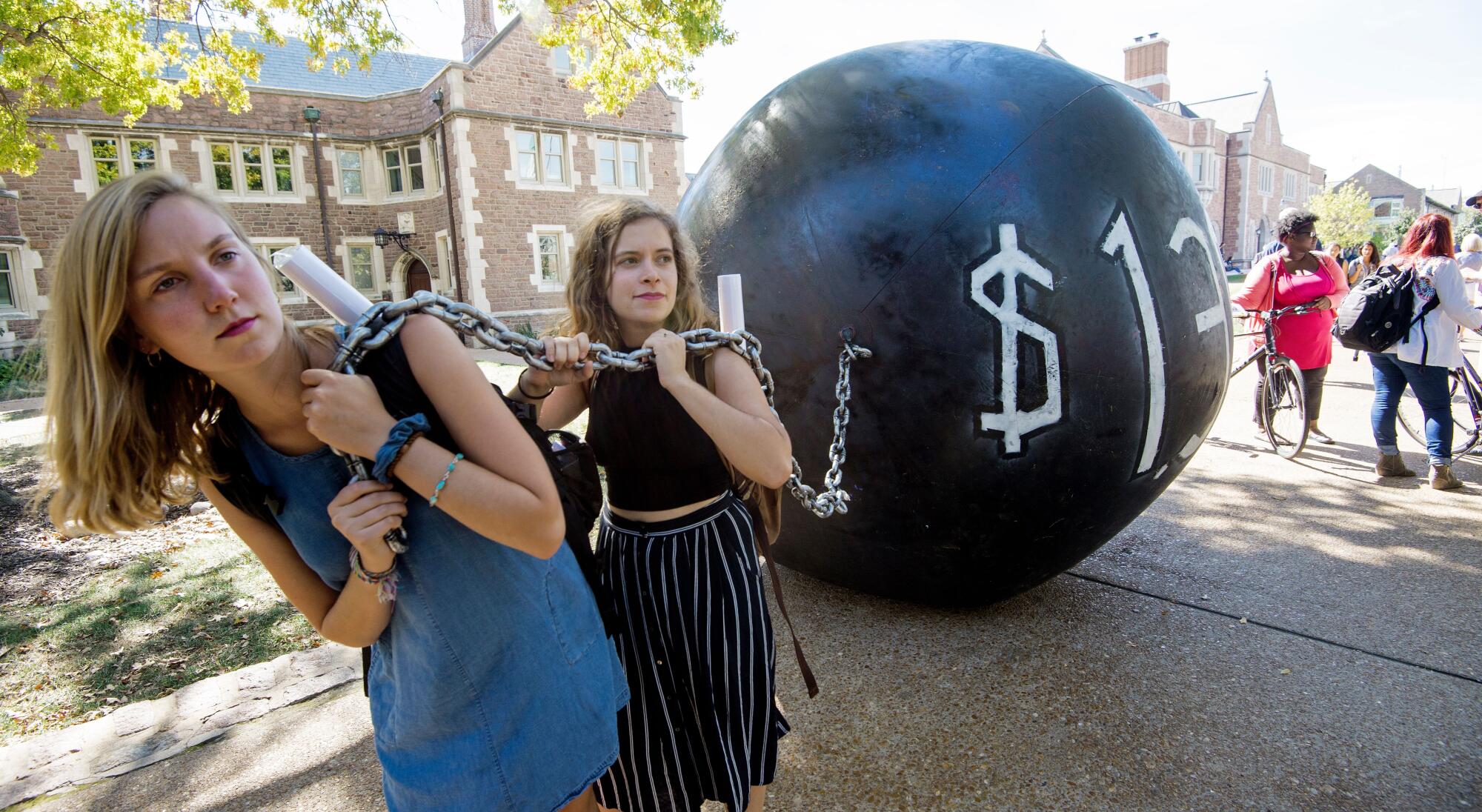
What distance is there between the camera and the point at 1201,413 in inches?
119

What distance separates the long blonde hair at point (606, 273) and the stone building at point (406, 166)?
20.1m

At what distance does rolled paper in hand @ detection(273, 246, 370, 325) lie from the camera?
4.65 feet

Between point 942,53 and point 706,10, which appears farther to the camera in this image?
point 706,10

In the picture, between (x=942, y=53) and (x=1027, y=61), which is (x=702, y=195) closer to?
(x=942, y=53)

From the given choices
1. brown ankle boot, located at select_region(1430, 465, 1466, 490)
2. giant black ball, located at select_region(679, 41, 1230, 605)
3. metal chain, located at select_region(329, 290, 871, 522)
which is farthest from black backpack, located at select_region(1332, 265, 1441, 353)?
metal chain, located at select_region(329, 290, 871, 522)

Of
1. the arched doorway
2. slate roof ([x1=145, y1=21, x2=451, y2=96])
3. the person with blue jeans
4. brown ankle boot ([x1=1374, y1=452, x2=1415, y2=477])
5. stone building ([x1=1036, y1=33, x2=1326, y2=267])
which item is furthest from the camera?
stone building ([x1=1036, y1=33, x2=1326, y2=267])

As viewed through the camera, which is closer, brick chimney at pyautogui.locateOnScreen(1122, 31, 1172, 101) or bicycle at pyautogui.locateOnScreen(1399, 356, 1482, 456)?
bicycle at pyautogui.locateOnScreen(1399, 356, 1482, 456)

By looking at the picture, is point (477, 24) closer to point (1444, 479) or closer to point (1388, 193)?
point (1444, 479)

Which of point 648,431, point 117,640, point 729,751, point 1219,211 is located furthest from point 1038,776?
point 1219,211

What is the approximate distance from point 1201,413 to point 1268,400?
4.48 metres

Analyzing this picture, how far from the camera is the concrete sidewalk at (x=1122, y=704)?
2.47m

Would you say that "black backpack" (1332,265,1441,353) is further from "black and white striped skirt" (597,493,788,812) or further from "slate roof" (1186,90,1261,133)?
"slate roof" (1186,90,1261,133)

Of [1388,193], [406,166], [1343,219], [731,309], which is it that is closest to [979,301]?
[731,309]

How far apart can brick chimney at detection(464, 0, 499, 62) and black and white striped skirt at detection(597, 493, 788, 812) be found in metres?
27.9
